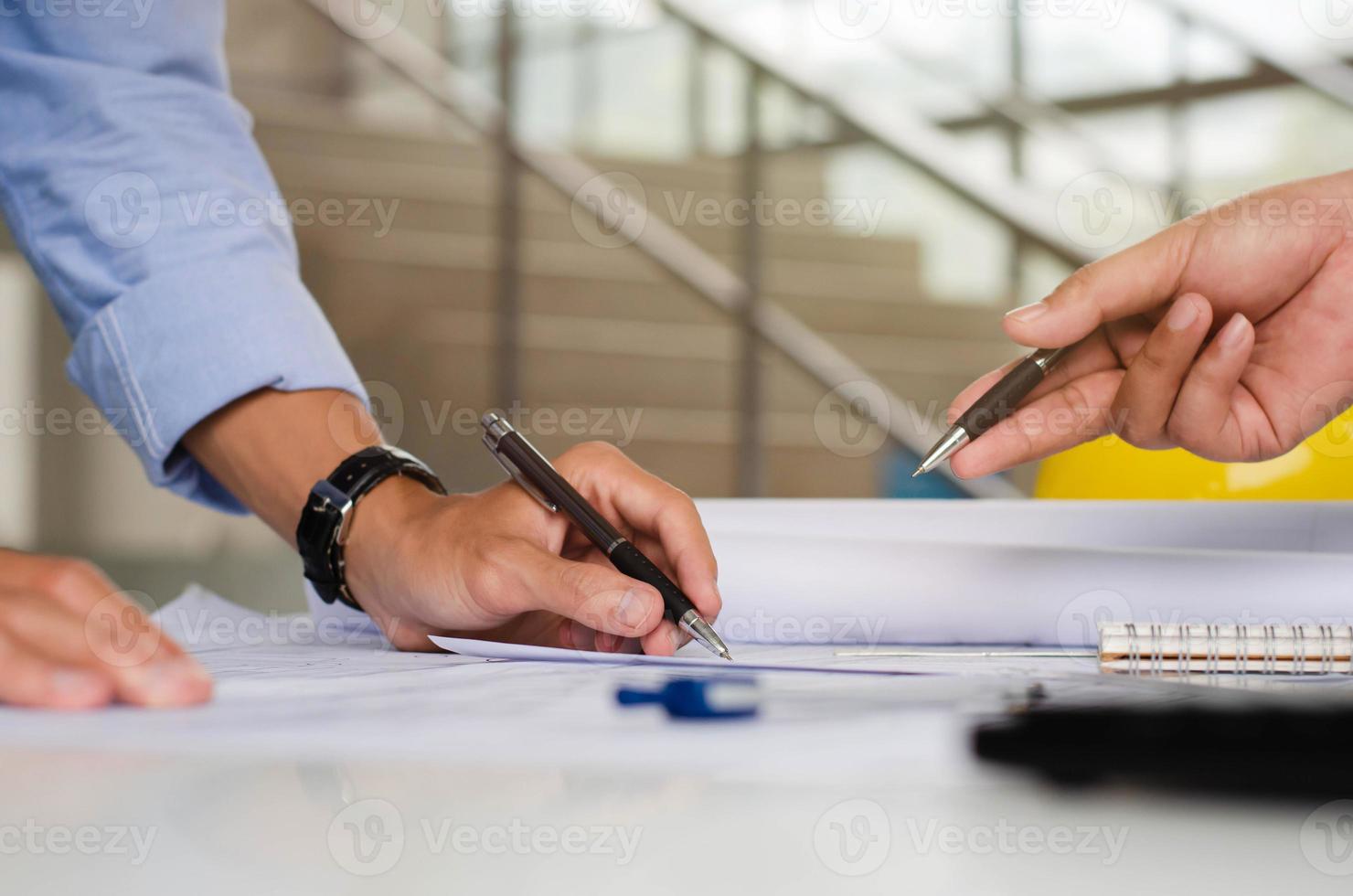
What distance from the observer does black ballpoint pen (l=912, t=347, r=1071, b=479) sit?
570 mm

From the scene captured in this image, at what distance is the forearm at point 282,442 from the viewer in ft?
2.04

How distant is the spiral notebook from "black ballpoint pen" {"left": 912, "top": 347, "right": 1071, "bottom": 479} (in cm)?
15

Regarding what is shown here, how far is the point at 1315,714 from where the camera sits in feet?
0.80

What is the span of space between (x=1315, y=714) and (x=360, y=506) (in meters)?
0.44

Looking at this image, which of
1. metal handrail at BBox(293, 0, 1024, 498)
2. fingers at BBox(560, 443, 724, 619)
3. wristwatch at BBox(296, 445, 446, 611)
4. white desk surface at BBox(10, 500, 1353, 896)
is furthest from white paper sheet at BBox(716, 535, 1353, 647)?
metal handrail at BBox(293, 0, 1024, 498)

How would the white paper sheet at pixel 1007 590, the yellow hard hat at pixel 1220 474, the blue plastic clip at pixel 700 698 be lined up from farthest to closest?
the yellow hard hat at pixel 1220 474
the white paper sheet at pixel 1007 590
the blue plastic clip at pixel 700 698

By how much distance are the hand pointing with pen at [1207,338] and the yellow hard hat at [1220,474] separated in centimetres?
20

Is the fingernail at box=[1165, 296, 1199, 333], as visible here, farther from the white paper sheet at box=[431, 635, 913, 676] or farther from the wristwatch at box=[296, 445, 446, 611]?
the wristwatch at box=[296, 445, 446, 611]

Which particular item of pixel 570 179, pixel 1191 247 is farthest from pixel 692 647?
pixel 570 179

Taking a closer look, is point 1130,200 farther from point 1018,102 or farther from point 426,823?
point 426,823

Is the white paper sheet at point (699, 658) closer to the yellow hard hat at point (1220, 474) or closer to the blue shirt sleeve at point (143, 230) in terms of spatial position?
the blue shirt sleeve at point (143, 230)

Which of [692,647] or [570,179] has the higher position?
[570,179]

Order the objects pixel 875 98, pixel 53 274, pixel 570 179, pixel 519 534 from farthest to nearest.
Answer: pixel 875 98 → pixel 570 179 → pixel 53 274 → pixel 519 534

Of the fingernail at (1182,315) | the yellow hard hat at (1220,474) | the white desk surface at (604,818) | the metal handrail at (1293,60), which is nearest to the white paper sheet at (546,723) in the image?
the white desk surface at (604,818)
